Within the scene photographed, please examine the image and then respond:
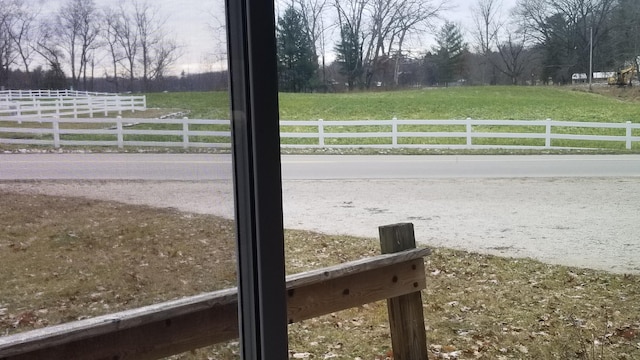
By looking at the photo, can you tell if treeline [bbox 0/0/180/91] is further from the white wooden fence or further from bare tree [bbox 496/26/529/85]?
bare tree [bbox 496/26/529/85]

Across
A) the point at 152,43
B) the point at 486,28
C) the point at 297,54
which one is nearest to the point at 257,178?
the point at 152,43

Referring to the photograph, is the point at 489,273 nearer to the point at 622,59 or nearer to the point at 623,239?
the point at 623,239

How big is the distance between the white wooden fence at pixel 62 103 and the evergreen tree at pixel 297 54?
1.38m

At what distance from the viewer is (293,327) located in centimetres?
240

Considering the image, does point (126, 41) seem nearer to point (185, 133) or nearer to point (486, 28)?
point (185, 133)

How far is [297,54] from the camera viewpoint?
232cm

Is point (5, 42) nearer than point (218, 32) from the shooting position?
Yes

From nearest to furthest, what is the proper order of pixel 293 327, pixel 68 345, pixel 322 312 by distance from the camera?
pixel 68 345, pixel 322 312, pixel 293 327

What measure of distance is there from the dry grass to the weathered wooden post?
0.92 ft

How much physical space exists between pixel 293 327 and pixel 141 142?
1770 mm

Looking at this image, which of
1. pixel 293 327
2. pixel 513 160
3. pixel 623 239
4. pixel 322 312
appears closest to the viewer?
pixel 322 312

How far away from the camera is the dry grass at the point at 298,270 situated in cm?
70

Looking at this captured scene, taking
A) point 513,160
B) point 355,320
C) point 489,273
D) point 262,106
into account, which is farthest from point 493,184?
point 262,106

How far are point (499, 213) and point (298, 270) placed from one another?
1.27 metres
